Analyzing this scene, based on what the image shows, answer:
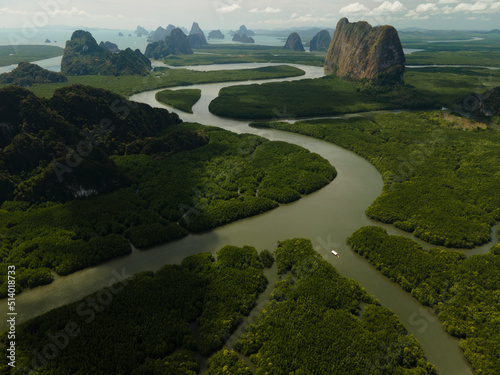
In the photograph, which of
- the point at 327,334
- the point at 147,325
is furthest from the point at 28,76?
the point at 327,334

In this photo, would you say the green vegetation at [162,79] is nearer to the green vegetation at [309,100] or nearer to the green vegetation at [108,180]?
the green vegetation at [309,100]

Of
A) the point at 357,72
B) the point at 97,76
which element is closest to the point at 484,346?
the point at 357,72

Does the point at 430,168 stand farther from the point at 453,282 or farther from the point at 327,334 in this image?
the point at 327,334

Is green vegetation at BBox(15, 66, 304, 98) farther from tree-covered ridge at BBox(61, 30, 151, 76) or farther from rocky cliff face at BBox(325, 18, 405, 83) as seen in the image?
rocky cliff face at BBox(325, 18, 405, 83)

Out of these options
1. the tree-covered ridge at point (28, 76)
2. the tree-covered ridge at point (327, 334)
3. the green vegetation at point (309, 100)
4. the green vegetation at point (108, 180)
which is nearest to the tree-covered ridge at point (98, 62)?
the tree-covered ridge at point (28, 76)

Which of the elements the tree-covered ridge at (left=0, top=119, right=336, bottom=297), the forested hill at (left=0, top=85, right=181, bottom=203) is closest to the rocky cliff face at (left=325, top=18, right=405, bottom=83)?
the tree-covered ridge at (left=0, top=119, right=336, bottom=297)
